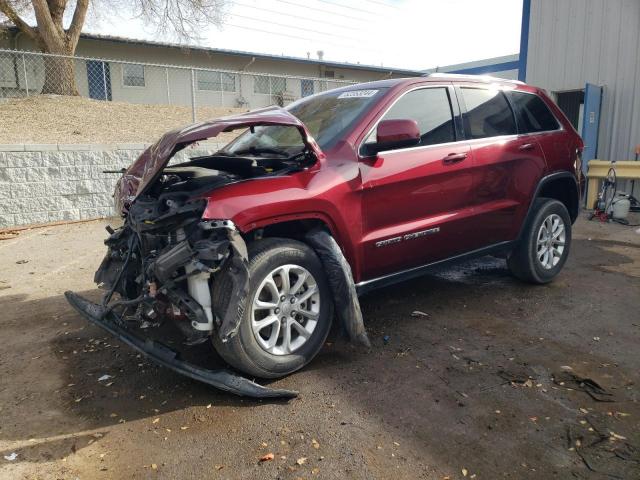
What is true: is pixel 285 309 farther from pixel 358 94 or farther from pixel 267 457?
pixel 358 94

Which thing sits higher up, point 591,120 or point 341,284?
point 591,120

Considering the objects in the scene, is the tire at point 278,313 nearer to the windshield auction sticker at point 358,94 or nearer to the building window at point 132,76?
the windshield auction sticker at point 358,94

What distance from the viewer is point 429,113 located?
13.3 ft

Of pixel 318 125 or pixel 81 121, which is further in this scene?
→ pixel 81 121

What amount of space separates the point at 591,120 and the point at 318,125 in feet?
28.2

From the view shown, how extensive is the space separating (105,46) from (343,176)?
20.5 meters

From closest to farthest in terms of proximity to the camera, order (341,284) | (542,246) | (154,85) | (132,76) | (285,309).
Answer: (285,309), (341,284), (542,246), (132,76), (154,85)

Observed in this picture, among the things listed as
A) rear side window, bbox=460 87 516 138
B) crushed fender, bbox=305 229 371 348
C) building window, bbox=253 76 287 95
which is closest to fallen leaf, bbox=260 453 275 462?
crushed fender, bbox=305 229 371 348

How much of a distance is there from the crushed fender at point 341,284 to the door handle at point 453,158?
1.31 m

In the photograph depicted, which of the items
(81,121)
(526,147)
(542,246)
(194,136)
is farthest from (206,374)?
(81,121)

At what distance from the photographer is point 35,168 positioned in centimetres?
803

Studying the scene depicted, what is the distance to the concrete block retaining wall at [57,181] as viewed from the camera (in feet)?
25.8

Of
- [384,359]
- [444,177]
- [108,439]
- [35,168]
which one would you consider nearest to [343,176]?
[444,177]

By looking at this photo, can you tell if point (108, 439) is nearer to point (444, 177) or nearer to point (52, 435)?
point (52, 435)
